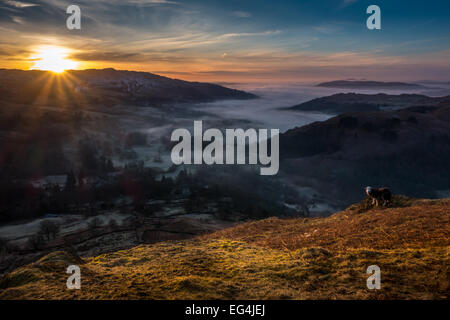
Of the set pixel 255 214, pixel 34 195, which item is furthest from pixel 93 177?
pixel 255 214

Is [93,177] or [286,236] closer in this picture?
[286,236]

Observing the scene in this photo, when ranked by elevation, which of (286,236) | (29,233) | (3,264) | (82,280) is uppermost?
(82,280)

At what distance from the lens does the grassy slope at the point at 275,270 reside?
8.99 m

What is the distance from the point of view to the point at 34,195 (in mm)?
138750

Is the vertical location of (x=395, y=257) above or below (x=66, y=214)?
above

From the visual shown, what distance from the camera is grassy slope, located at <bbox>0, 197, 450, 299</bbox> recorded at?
899 cm

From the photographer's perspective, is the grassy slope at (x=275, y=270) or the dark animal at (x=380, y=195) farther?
the dark animal at (x=380, y=195)

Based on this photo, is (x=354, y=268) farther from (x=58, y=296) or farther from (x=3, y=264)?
(x=3, y=264)

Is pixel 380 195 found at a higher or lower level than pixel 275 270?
higher

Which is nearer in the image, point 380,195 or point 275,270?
point 275,270

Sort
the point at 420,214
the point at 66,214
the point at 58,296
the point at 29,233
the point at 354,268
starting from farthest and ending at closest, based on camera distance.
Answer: the point at 66,214, the point at 29,233, the point at 420,214, the point at 354,268, the point at 58,296

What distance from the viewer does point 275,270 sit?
11195 millimetres

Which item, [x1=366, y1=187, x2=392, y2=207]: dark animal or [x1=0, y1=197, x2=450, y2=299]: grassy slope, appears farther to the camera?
[x1=366, y1=187, x2=392, y2=207]: dark animal

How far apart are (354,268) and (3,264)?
202 feet
